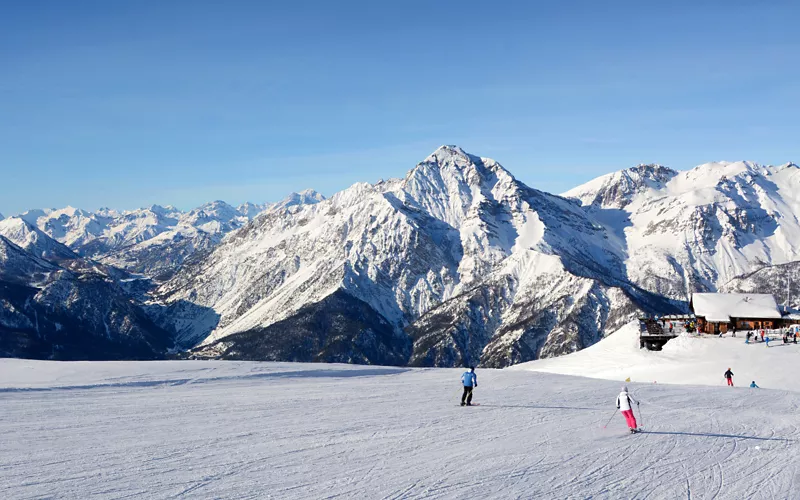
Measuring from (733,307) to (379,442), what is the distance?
277ft

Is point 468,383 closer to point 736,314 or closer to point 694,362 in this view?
point 694,362

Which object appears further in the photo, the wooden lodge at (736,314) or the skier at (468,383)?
the wooden lodge at (736,314)

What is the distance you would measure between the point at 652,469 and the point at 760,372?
47.8 m

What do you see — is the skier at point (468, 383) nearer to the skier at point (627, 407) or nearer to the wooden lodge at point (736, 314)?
the skier at point (627, 407)

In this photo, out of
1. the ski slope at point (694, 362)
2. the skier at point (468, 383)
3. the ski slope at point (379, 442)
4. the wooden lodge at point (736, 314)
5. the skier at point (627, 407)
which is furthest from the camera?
the wooden lodge at point (736, 314)

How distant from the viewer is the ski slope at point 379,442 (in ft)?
60.3

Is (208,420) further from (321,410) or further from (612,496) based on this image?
(612,496)

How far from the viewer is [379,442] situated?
23.5 m

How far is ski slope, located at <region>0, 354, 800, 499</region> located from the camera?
1839cm

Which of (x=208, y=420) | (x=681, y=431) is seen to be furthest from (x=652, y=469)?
(x=208, y=420)

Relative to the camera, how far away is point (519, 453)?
22094 millimetres

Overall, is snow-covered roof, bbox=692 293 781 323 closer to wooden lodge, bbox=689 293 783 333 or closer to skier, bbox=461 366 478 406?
wooden lodge, bbox=689 293 783 333

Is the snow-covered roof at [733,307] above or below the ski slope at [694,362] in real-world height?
above

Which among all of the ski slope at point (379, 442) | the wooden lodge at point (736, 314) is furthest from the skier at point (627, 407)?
the wooden lodge at point (736, 314)
